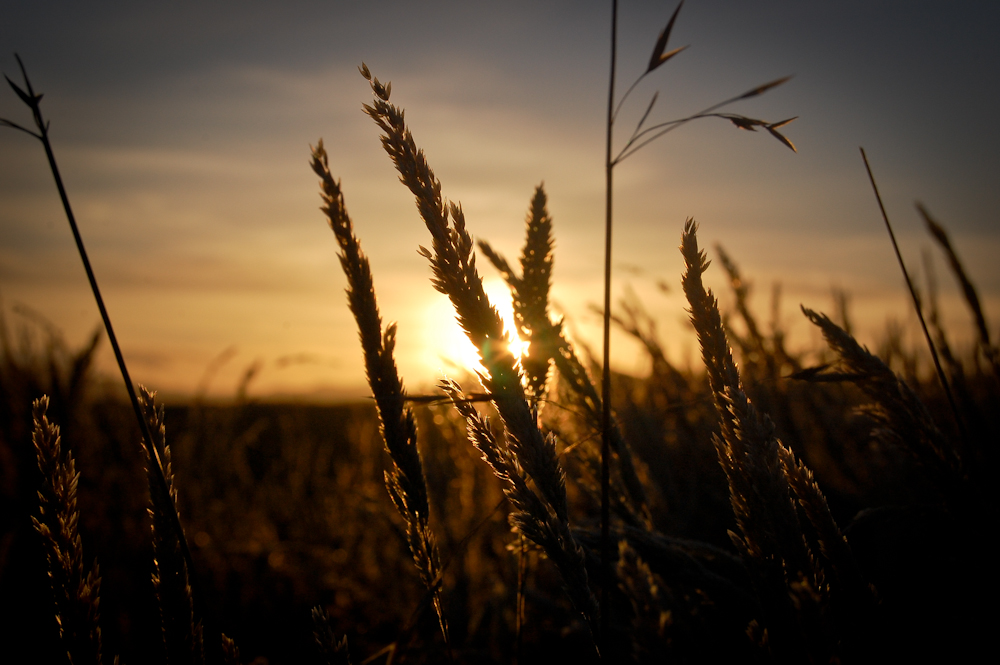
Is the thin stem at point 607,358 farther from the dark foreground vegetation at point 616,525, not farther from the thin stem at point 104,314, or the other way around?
the thin stem at point 104,314

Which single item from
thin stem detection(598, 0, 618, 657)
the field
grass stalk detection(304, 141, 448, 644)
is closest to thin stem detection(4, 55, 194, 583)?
the field

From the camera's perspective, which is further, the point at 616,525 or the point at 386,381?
the point at 616,525

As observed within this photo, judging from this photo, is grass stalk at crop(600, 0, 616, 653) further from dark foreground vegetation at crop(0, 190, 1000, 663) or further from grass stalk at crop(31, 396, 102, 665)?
grass stalk at crop(31, 396, 102, 665)

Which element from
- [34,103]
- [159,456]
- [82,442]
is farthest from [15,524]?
[34,103]

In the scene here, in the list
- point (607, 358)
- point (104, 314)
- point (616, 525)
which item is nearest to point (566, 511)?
point (607, 358)

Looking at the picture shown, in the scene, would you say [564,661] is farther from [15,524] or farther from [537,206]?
[15,524]

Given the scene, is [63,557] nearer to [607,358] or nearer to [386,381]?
[386,381]

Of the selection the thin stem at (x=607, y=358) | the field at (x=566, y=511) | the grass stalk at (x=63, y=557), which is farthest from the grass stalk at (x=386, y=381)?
the grass stalk at (x=63, y=557)

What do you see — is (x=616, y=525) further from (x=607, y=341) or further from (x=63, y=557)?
(x=63, y=557)

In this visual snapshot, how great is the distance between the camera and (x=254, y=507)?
3930 millimetres

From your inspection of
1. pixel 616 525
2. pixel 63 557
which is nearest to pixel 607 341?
pixel 616 525

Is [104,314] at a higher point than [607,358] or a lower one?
higher

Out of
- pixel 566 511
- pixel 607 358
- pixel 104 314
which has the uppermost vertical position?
pixel 104 314

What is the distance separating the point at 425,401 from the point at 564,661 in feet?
5.28
